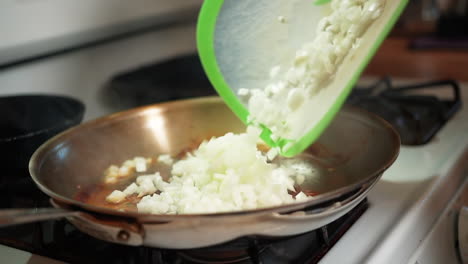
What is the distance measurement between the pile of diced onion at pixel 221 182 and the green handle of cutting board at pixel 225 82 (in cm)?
4

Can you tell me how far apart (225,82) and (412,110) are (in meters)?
0.40

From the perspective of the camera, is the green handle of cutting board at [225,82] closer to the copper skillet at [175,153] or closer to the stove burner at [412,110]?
the copper skillet at [175,153]

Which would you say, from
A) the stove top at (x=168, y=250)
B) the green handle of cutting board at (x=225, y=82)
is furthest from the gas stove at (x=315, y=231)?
the green handle of cutting board at (x=225, y=82)

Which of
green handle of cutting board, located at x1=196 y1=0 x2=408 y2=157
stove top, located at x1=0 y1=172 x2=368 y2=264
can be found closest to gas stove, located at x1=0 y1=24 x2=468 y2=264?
stove top, located at x1=0 y1=172 x2=368 y2=264

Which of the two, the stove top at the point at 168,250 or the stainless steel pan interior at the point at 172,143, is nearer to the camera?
the stove top at the point at 168,250

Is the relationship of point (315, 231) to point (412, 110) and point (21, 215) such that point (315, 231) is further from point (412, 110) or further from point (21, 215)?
point (412, 110)

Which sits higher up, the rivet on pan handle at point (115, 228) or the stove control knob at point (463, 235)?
the rivet on pan handle at point (115, 228)

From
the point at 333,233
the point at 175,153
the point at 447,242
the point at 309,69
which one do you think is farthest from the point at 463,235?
the point at 175,153

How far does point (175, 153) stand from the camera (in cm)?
Result: 71

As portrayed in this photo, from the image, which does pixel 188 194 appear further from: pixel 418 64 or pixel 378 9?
pixel 418 64

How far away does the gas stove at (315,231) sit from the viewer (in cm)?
48

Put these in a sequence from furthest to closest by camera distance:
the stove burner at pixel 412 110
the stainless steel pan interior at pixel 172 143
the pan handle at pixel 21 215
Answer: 1. the stove burner at pixel 412 110
2. the stainless steel pan interior at pixel 172 143
3. the pan handle at pixel 21 215

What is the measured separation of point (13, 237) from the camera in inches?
21.5

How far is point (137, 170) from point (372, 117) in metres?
0.34
